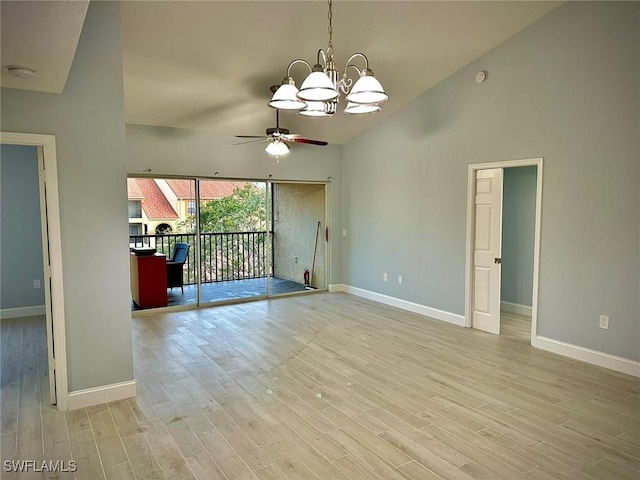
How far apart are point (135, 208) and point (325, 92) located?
4.16 m

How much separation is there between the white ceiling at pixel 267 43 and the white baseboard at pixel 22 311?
10.1ft

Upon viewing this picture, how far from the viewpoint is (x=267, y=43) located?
4.41 meters

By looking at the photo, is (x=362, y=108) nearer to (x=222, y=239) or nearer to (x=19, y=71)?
(x=19, y=71)

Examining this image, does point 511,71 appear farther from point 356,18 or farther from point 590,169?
point 356,18

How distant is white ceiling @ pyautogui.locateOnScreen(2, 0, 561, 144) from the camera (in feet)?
12.8

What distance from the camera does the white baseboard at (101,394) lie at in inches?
129

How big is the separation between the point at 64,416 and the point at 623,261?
16.3ft

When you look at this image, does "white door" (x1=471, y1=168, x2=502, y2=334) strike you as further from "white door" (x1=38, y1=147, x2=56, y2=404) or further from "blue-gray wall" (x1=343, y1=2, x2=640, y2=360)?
"white door" (x1=38, y1=147, x2=56, y2=404)

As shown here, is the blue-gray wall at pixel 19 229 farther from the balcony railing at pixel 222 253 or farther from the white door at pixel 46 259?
the white door at pixel 46 259

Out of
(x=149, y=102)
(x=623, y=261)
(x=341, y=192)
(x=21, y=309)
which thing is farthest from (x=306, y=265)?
(x=623, y=261)

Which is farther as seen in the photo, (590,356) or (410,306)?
(410,306)

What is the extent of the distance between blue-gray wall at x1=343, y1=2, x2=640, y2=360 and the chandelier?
2212 mm

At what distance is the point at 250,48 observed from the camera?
4.44 m

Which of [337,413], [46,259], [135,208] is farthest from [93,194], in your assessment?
[135,208]
